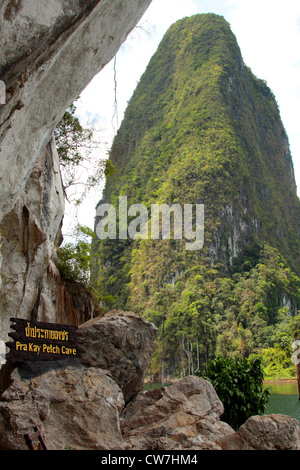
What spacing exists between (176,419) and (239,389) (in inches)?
118

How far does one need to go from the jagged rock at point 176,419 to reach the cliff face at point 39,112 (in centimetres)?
289

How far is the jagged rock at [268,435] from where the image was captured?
5.64m

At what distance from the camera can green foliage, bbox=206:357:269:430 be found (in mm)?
9047

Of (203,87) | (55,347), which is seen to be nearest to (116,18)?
(55,347)

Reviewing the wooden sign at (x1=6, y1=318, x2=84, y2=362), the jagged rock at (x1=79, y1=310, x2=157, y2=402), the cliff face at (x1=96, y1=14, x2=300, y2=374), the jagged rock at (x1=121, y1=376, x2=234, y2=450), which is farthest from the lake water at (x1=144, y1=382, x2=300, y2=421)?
the cliff face at (x1=96, y1=14, x2=300, y2=374)

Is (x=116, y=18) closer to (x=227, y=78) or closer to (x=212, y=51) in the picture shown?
(x=227, y=78)

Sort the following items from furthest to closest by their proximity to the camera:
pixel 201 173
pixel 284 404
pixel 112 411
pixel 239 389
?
pixel 201 173 → pixel 284 404 → pixel 239 389 → pixel 112 411

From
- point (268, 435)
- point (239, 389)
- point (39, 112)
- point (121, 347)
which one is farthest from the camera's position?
point (239, 389)

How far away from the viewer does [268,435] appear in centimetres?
569

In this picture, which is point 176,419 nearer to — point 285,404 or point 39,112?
point 39,112

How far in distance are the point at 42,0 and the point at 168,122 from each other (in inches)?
3543

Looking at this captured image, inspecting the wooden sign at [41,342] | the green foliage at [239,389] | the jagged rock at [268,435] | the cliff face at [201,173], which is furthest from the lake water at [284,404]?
the cliff face at [201,173]

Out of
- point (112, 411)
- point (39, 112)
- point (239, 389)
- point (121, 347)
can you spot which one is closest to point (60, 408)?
point (112, 411)

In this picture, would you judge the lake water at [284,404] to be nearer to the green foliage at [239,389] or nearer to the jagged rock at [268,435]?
the green foliage at [239,389]
